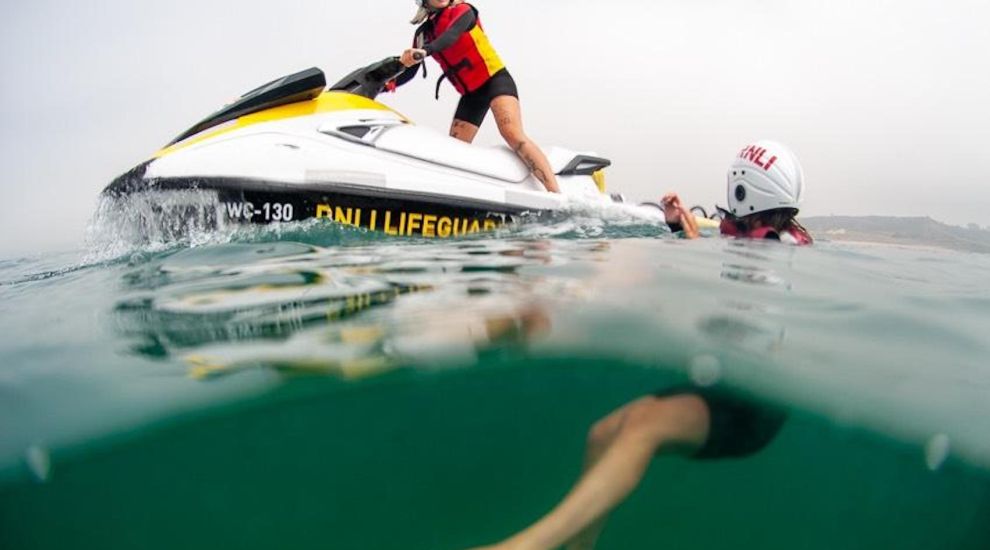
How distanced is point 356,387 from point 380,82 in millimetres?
4302

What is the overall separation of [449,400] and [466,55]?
165 inches

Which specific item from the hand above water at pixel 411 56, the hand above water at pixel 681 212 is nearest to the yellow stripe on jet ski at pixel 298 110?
the hand above water at pixel 411 56

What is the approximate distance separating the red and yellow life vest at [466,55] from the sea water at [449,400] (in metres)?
3.03

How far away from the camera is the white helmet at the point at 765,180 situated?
13.8 feet

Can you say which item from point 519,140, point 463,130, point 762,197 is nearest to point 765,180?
point 762,197

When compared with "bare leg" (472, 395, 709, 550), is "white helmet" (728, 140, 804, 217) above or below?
above

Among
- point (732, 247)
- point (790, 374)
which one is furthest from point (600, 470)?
point (732, 247)

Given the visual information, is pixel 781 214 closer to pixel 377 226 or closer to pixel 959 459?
pixel 959 459

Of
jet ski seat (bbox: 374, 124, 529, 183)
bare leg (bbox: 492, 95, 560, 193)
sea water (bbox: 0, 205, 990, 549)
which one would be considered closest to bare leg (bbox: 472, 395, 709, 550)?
sea water (bbox: 0, 205, 990, 549)

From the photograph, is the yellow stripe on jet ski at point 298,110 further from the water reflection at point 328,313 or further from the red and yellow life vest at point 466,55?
the water reflection at point 328,313

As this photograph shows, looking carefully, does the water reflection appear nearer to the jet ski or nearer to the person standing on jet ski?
the jet ski

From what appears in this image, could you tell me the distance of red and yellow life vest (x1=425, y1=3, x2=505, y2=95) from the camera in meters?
5.42

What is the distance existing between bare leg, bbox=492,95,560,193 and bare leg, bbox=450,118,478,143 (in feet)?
1.40

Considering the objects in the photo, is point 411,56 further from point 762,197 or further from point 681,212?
point 762,197
